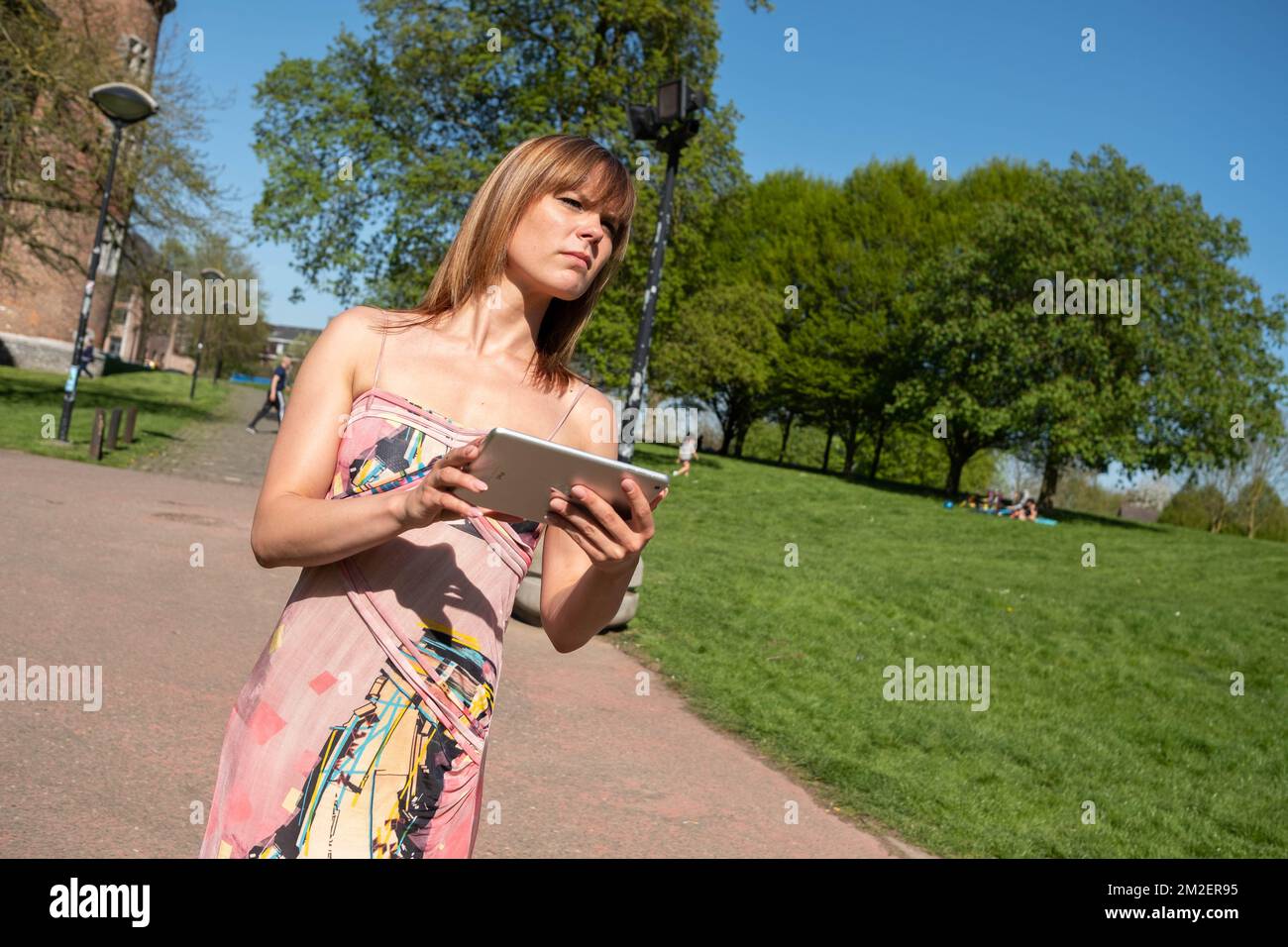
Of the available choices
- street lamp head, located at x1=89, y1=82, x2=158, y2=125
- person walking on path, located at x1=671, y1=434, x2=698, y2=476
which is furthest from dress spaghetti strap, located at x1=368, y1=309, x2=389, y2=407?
person walking on path, located at x1=671, y1=434, x2=698, y2=476

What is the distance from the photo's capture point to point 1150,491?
62.8 meters

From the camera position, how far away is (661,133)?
11883 mm

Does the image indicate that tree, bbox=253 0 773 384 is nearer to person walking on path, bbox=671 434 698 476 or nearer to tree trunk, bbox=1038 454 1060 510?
person walking on path, bbox=671 434 698 476

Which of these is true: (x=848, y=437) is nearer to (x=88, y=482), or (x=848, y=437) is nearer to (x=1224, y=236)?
(x=1224, y=236)

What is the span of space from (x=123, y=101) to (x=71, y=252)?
20979mm

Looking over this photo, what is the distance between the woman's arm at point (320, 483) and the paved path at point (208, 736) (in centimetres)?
266

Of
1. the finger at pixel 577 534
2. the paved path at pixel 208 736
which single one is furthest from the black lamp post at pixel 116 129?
the finger at pixel 577 534

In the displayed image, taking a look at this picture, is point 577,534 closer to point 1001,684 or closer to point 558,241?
point 558,241

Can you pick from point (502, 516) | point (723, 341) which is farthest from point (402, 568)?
point (723, 341)

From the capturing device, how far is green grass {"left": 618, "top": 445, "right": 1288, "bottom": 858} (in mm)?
6449

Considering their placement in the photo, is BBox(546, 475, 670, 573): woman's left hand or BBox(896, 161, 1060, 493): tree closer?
BBox(546, 475, 670, 573): woman's left hand

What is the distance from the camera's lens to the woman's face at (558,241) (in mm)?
2070

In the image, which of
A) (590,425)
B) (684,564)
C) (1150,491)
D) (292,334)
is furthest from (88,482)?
(292,334)

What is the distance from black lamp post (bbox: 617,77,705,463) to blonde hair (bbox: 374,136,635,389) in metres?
8.64
